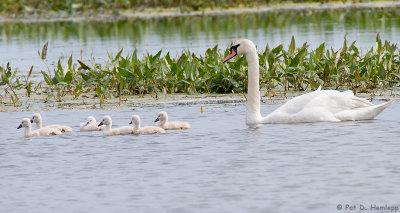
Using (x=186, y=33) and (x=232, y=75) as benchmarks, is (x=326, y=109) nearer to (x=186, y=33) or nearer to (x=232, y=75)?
(x=232, y=75)

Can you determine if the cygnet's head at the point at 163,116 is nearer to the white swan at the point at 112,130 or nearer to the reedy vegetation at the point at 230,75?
the white swan at the point at 112,130

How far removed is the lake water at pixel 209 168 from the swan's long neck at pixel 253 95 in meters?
0.15

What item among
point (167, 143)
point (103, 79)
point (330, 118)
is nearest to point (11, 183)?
point (167, 143)

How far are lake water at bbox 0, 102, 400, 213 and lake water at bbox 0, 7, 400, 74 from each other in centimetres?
862

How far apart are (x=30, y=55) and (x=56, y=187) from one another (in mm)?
14979

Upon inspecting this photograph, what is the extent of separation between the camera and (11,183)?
7.91 m

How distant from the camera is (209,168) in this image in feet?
26.8

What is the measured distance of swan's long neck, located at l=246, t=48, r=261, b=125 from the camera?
34.5 ft

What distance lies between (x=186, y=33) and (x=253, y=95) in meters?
17.2

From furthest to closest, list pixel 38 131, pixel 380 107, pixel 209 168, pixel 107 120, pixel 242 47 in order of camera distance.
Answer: pixel 242 47 < pixel 38 131 < pixel 107 120 < pixel 380 107 < pixel 209 168

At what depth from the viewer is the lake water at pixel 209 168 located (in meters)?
6.90

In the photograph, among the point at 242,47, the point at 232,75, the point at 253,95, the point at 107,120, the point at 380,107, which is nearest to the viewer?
the point at 380,107

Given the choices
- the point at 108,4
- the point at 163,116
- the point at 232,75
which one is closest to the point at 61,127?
the point at 163,116

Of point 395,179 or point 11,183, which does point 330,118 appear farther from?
point 11,183
